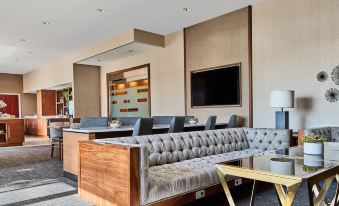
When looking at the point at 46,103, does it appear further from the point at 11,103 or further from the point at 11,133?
the point at 11,133

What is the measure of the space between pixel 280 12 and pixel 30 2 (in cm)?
494

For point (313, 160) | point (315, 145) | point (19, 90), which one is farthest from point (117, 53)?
point (19, 90)

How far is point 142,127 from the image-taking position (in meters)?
4.05

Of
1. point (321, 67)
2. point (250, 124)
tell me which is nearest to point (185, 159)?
point (250, 124)

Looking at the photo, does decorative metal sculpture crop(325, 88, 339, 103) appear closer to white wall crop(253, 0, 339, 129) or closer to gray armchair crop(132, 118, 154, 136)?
white wall crop(253, 0, 339, 129)

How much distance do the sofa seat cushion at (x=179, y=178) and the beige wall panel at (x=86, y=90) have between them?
292 inches

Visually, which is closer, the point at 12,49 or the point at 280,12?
the point at 280,12

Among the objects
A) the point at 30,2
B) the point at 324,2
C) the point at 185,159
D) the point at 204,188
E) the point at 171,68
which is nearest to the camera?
the point at 204,188

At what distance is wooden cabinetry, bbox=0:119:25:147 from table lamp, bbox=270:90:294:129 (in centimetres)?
805

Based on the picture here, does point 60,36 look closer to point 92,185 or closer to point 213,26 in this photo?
point 213,26

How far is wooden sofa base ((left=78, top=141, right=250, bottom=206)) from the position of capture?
2479 millimetres

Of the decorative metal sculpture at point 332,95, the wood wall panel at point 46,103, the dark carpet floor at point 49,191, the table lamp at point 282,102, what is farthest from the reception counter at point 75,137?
the wood wall panel at point 46,103

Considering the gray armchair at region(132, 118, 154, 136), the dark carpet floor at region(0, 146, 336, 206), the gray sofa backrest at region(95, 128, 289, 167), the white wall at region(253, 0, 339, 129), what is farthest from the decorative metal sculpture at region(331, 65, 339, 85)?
the gray armchair at region(132, 118, 154, 136)

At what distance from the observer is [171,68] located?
7.54 metres
